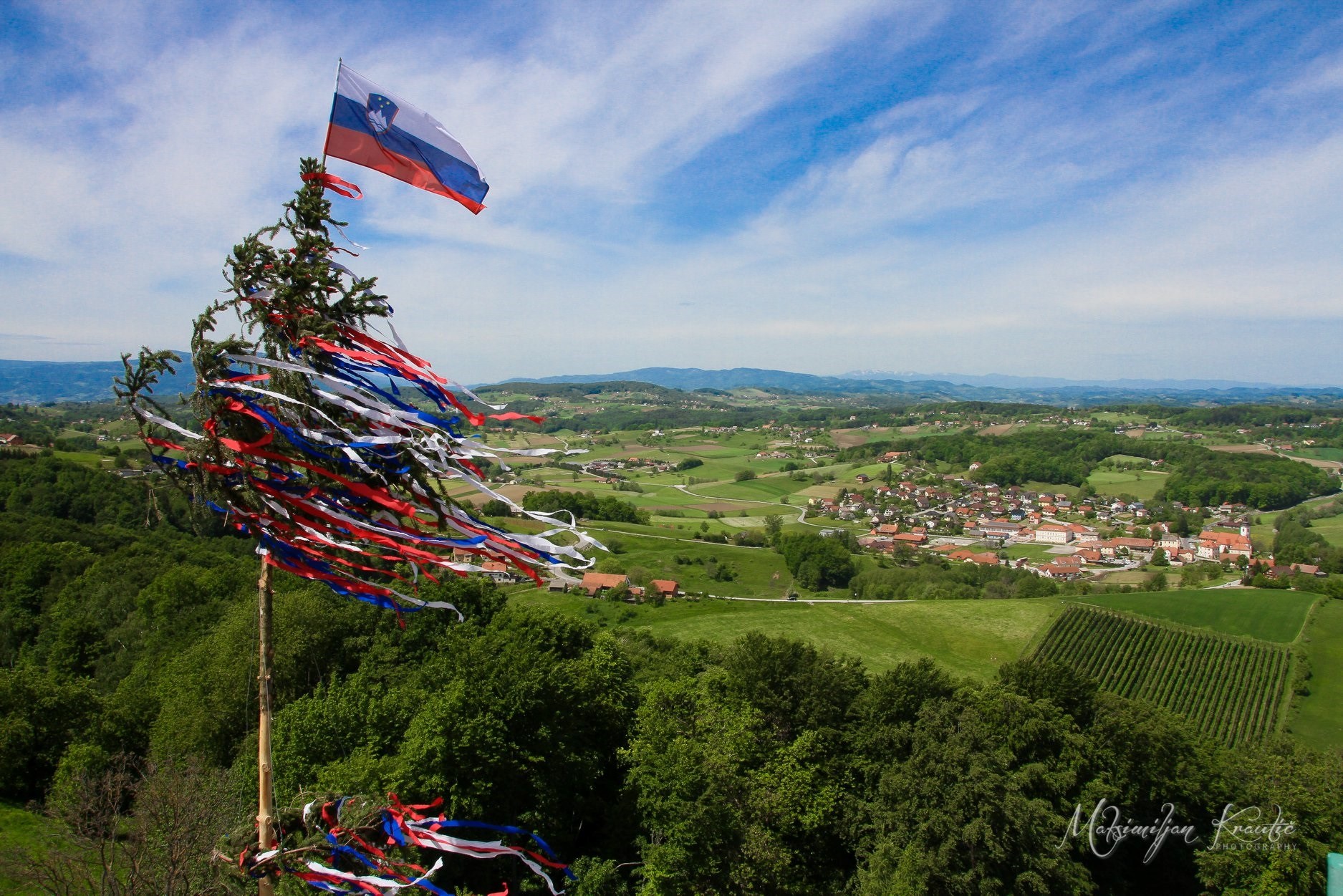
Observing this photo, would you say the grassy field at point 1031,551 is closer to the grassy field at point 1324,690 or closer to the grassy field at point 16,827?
the grassy field at point 1324,690

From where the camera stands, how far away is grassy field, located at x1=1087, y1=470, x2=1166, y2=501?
11400 cm

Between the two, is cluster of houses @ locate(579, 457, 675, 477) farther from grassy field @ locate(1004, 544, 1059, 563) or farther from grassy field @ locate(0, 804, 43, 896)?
grassy field @ locate(0, 804, 43, 896)

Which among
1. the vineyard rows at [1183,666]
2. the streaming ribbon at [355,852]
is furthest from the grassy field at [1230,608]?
the streaming ribbon at [355,852]

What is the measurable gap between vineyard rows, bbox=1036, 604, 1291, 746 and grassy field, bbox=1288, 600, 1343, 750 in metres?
1.12

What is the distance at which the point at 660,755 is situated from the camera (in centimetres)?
1605

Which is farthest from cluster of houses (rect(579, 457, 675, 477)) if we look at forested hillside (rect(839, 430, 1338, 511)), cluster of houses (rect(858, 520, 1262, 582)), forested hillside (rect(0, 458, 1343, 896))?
forested hillside (rect(0, 458, 1343, 896))

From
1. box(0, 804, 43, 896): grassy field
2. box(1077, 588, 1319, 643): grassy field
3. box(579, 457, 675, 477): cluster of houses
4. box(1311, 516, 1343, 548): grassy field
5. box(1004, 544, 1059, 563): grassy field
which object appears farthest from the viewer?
box(579, 457, 675, 477): cluster of houses

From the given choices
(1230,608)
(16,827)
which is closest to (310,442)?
(16,827)

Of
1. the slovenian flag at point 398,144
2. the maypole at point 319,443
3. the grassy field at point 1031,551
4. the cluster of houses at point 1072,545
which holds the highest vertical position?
the slovenian flag at point 398,144

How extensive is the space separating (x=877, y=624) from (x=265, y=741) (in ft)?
151

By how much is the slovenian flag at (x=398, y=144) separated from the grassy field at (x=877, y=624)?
36836mm

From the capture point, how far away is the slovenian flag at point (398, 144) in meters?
5.06

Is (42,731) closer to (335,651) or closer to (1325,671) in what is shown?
(335,651)

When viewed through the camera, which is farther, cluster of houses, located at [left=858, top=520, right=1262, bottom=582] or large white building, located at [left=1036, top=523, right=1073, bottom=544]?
large white building, located at [left=1036, top=523, right=1073, bottom=544]
